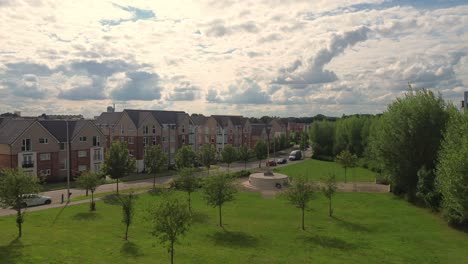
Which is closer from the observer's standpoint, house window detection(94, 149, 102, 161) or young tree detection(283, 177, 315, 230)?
young tree detection(283, 177, 315, 230)

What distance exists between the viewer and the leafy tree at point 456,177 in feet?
88.9

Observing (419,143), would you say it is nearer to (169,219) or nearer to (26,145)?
(169,219)

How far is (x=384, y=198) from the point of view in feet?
140

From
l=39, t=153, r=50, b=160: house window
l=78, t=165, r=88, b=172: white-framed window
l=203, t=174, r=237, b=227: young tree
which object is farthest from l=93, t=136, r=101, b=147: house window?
l=203, t=174, r=237, b=227: young tree

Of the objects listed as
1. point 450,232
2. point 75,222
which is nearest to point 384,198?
point 450,232

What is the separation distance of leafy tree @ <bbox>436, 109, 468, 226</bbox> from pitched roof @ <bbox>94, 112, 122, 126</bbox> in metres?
59.2

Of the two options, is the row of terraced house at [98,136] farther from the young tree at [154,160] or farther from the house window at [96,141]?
the young tree at [154,160]

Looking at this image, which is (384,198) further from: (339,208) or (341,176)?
(341,176)

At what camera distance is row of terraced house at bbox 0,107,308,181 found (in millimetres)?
51875

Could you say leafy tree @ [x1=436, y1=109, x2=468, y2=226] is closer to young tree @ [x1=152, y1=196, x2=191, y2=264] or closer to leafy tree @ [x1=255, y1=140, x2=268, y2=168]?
young tree @ [x1=152, y1=196, x2=191, y2=264]

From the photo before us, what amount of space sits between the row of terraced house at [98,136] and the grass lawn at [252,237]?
19205 millimetres

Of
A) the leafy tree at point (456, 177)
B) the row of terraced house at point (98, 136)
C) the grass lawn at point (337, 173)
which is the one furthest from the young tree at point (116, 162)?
the leafy tree at point (456, 177)

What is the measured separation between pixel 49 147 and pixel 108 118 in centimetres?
2185

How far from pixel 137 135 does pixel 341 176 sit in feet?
126
